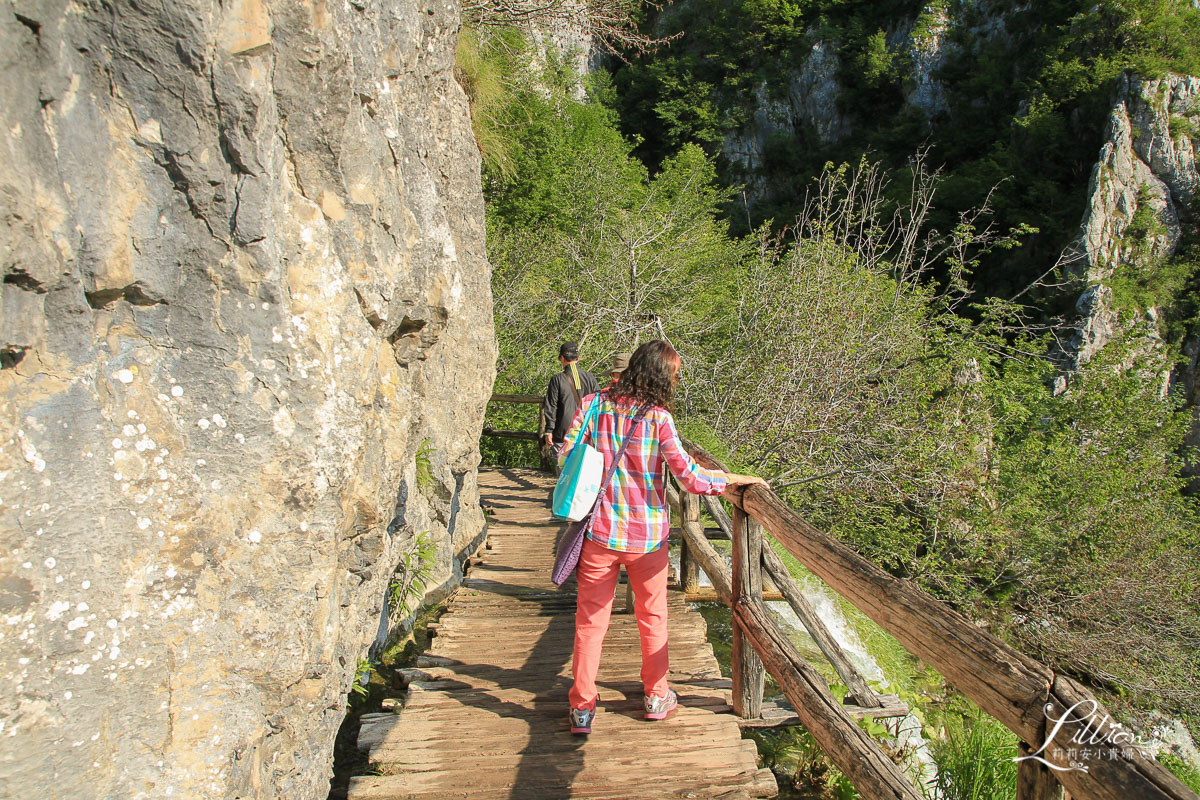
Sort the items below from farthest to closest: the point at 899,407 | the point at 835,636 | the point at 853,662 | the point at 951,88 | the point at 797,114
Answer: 1. the point at 797,114
2. the point at 951,88
3. the point at 899,407
4. the point at 835,636
5. the point at 853,662

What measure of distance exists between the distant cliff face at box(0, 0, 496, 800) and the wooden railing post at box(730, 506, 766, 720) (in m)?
1.69

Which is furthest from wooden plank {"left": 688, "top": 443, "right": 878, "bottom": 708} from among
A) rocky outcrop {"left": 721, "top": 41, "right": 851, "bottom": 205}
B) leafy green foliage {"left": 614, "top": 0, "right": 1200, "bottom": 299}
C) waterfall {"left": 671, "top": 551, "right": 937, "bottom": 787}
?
rocky outcrop {"left": 721, "top": 41, "right": 851, "bottom": 205}

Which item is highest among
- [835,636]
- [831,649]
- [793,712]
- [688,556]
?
[688,556]

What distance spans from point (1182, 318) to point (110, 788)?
31.2 metres

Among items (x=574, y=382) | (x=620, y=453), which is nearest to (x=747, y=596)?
(x=620, y=453)

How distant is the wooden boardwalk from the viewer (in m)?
2.95

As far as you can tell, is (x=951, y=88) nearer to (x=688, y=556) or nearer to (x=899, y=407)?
(x=899, y=407)

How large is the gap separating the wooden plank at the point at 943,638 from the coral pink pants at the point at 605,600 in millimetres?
653

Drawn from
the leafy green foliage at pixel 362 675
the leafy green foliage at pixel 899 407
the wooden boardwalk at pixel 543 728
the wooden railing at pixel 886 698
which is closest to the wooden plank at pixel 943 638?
the wooden railing at pixel 886 698

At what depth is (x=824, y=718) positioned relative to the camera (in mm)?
2625

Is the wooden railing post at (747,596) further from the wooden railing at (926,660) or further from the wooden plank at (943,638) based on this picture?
the wooden plank at (943,638)

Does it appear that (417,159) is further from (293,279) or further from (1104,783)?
(1104,783)

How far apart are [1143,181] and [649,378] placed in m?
30.7

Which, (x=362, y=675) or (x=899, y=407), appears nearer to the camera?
(x=362, y=675)
